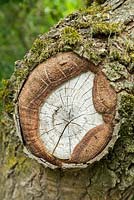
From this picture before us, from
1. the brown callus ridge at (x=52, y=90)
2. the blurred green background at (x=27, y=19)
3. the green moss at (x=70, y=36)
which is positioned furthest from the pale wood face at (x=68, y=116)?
the blurred green background at (x=27, y=19)

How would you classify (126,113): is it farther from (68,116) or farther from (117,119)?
(68,116)

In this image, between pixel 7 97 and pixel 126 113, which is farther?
pixel 7 97

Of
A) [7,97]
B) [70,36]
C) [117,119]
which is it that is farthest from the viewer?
[7,97]

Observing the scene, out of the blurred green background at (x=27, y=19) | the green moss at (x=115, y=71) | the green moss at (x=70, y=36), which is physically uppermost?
the blurred green background at (x=27, y=19)

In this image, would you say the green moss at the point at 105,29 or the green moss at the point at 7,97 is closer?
the green moss at the point at 105,29

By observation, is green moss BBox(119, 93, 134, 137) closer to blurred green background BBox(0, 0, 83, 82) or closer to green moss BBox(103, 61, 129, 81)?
green moss BBox(103, 61, 129, 81)

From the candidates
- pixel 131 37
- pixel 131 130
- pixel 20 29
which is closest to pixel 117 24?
pixel 131 37

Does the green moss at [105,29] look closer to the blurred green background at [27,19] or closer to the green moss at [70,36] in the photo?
the green moss at [70,36]

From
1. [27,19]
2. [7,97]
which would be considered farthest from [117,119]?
[27,19]
